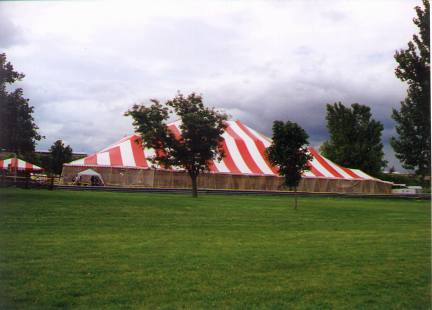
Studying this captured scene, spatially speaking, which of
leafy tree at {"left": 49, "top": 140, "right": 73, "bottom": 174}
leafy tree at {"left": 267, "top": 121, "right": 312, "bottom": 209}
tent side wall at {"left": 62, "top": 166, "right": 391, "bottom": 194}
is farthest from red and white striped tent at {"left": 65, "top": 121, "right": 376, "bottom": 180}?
leafy tree at {"left": 49, "top": 140, "right": 73, "bottom": 174}

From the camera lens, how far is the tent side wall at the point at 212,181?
115ft

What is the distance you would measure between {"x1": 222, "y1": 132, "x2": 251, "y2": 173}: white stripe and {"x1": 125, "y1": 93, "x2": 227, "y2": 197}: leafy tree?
10.2 metres

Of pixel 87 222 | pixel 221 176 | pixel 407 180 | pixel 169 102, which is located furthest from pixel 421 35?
pixel 407 180

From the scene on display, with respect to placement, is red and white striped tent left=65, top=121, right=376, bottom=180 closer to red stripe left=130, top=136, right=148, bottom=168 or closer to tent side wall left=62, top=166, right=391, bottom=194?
red stripe left=130, top=136, right=148, bottom=168

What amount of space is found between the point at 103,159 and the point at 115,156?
111 centimetres

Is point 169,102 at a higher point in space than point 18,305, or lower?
higher

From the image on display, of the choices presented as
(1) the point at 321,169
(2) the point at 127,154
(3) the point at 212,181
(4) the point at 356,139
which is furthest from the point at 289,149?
(4) the point at 356,139

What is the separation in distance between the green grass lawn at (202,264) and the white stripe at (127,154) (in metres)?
23.4

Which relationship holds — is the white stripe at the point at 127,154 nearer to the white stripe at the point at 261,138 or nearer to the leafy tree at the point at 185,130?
the leafy tree at the point at 185,130

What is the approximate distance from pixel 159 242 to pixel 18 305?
4.24 meters

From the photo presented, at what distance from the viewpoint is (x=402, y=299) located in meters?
5.28

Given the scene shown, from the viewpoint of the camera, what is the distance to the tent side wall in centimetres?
3506

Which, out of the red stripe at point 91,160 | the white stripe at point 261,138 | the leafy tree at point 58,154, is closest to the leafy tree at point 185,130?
the red stripe at point 91,160

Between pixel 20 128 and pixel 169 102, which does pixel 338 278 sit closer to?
pixel 20 128
